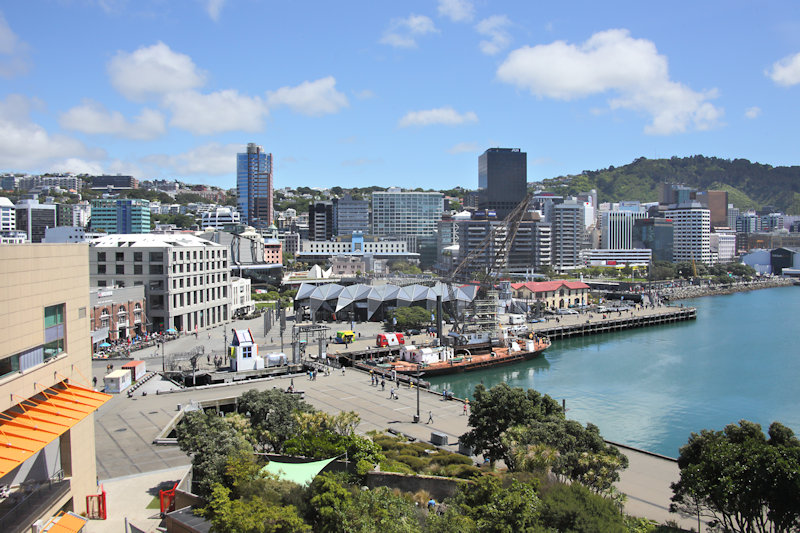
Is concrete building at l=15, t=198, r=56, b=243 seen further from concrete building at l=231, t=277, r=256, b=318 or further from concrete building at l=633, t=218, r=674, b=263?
concrete building at l=633, t=218, r=674, b=263

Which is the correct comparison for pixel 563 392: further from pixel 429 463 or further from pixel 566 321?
pixel 566 321

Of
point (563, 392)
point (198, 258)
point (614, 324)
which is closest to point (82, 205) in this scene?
point (198, 258)

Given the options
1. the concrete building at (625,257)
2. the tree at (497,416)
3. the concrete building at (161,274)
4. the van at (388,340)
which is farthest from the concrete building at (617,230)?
the tree at (497,416)

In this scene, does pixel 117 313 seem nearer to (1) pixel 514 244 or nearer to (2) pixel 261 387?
(2) pixel 261 387

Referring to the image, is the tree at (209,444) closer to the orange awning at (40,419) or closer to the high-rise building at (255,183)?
the orange awning at (40,419)

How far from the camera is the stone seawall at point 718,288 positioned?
10050 centimetres

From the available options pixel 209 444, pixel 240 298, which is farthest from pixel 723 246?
pixel 209 444

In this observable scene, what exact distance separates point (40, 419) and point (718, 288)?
120m

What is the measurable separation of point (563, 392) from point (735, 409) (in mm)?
9313

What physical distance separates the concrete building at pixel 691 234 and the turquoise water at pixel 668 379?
254 ft

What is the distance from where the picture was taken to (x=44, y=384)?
13250 millimetres

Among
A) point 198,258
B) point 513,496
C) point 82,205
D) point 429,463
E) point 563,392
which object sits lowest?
point 563,392

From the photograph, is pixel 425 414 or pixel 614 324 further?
pixel 614 324

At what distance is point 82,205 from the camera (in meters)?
132
